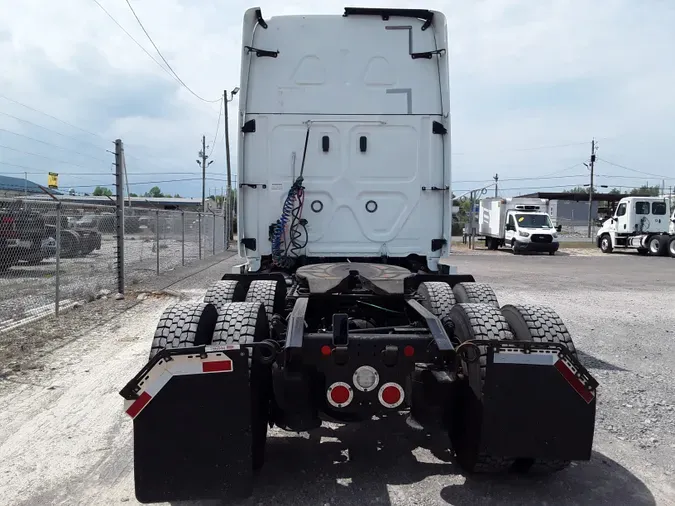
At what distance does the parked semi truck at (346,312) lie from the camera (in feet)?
10.00

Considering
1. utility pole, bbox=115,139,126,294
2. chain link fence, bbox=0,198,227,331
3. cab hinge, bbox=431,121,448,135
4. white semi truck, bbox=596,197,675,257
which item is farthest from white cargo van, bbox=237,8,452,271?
white semi truck, bbox=596,197,675,257

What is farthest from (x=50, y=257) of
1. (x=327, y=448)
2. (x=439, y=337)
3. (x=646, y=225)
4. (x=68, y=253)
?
(x=646, y=225)

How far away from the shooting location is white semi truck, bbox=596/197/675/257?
2883cm

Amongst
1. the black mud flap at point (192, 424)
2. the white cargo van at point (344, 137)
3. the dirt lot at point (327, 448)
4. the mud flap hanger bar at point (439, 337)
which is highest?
the white cargo van at point (344, 137)

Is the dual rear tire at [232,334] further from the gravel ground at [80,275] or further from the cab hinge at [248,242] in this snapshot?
the gravel ground at [80,275]

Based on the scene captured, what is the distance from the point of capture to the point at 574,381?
313 centimetres

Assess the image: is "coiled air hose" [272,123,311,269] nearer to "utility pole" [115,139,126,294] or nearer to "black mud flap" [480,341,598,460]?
"black mud flap" [480,341,598,460]

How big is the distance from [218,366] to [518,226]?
95.6 ft

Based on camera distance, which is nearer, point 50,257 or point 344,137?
point 344,137

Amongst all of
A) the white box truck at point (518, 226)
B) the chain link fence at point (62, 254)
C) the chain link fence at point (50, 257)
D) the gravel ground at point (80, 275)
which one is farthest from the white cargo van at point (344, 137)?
the white box truck at point (518, 226)

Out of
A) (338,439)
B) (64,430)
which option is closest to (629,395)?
(338,439)

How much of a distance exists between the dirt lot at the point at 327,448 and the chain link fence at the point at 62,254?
113 cm

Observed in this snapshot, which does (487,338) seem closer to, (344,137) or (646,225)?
(344,137)

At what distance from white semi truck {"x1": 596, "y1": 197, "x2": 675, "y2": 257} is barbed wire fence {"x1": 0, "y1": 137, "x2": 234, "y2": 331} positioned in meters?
24.2
